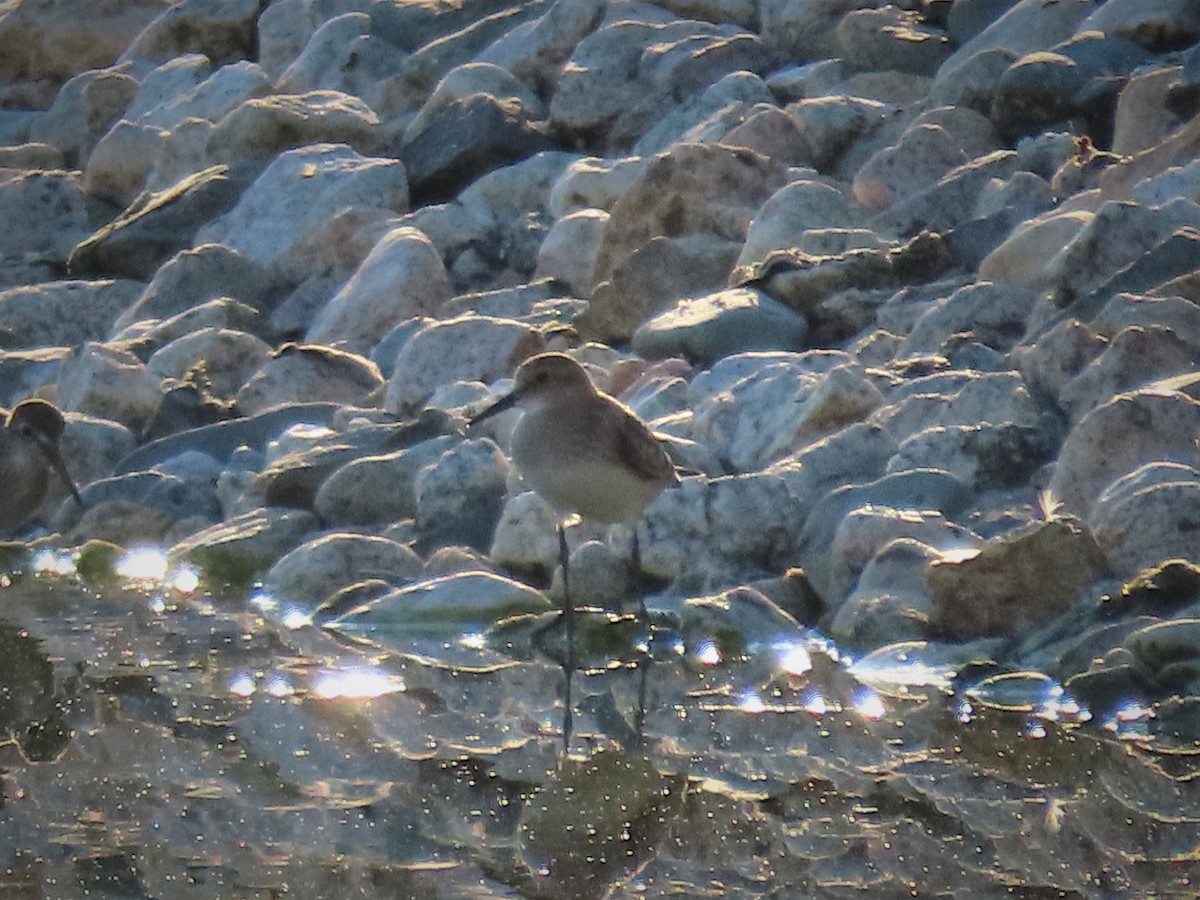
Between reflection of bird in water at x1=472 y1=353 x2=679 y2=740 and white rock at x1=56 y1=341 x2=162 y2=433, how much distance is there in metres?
4.33

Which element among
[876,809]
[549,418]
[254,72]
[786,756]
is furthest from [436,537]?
[254,72]

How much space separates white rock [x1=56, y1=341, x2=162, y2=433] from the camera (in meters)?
12.8

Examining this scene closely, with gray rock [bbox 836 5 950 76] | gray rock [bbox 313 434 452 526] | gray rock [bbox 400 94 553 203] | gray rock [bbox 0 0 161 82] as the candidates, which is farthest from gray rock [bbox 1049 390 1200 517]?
gray rock [bbox 0 0 161 82]

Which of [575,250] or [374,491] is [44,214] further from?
[374,491]

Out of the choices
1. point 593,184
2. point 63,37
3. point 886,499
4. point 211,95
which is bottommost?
point 63,37

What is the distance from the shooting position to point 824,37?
15367mm

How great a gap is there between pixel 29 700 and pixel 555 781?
2.34 metres

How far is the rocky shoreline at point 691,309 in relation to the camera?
8266 millimetres

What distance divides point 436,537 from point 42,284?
305 inches

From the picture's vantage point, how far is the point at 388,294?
13.4m

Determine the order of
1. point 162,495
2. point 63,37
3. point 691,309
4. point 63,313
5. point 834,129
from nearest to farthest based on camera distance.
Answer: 1. point 162,495
2. point 691,309
3. point 834,129
4. point 63,313
5. point 63,37

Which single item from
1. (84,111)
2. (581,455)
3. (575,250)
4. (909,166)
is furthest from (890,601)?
(84,111)

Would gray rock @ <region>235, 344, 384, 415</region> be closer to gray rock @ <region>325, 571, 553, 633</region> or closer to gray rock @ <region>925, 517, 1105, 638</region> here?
gray rock @ <region>325, 571, 553, 633</region>

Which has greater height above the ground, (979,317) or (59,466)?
(979,317)
